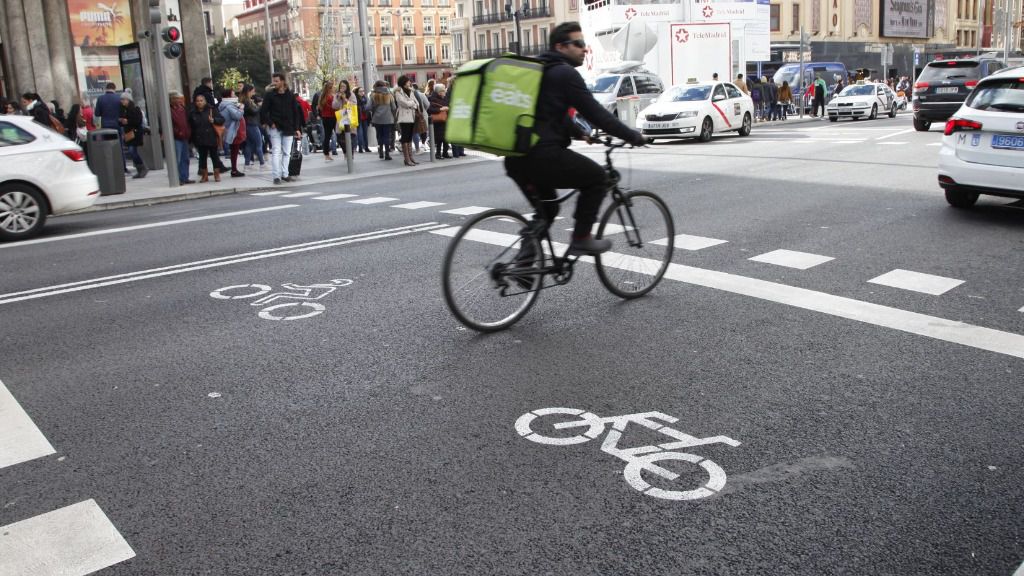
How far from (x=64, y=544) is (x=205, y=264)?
18.3ft

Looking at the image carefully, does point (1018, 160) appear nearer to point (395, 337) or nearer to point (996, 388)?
point (996, 388)

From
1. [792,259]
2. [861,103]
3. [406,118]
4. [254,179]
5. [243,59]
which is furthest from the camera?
[243,59]

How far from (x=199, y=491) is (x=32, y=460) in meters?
0.95

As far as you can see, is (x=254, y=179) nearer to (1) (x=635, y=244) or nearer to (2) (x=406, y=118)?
(2) (x=406, y=118)

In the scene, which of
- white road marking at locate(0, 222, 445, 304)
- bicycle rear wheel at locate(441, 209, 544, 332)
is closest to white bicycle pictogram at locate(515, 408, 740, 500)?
bicycle rear wheel at locate(441, 209, 544, 332)

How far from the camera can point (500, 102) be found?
17.4 ft

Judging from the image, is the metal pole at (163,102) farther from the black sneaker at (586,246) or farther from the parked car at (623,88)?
the parked car at (623,88)

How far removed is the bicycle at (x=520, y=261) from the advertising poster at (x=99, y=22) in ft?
76.4

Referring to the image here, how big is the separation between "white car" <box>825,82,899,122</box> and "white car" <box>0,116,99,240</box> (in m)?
28.5

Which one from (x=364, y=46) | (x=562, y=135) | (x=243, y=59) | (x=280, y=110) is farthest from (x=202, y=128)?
(x=243, y=59)

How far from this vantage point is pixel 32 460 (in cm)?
397

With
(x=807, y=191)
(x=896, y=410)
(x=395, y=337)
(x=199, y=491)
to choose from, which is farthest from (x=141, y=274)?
(x=807, y=191)

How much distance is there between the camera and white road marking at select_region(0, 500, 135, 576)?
3.03 meters

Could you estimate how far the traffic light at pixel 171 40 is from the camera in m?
15.4
